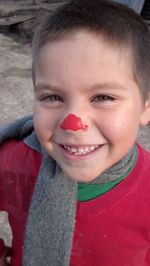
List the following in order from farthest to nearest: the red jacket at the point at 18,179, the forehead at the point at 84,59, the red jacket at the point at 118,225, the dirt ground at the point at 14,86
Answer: the dirt ground at the point at 14,86, the red jacket at the point at 18,179, the red jacket at the point at 118,225, the forehead at the point at 84,59

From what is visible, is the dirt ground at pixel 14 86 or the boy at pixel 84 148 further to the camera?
the dirt ground at pixel 14 86

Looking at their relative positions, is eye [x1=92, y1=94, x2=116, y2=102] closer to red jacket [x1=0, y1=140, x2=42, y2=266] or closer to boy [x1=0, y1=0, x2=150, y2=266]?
boy [x1=0, y1=0, x2=150, y2=266]

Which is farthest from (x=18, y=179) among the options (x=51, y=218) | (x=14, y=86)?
(x=14, y=86)

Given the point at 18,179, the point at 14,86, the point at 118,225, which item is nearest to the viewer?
the point at 118,225

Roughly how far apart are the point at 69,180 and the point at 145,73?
14.1 inches

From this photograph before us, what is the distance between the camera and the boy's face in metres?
1.05

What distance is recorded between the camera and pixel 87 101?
107 cm

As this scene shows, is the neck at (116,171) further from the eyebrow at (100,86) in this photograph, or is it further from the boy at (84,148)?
the eyebrow at (100,86)

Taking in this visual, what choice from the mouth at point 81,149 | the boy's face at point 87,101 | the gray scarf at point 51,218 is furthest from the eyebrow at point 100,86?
the gray scarf at point 51,218

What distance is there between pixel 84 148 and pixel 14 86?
126 inches

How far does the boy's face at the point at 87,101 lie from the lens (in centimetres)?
105

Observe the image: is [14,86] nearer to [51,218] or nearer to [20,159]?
[20,159]

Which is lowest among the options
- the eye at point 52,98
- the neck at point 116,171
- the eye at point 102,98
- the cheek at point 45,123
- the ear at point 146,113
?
the neck at point 116,171

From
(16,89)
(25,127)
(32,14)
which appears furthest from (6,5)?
(25,127)
